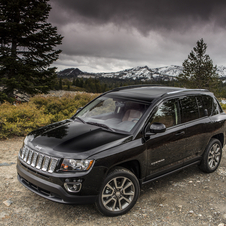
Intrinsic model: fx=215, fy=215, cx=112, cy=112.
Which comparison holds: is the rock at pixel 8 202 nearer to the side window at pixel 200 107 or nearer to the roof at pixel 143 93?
the roof at pixel 143 93

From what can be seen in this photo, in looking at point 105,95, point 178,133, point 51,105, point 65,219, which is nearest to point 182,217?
point 178,133

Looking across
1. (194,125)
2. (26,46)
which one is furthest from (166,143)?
Answer: (26,46)

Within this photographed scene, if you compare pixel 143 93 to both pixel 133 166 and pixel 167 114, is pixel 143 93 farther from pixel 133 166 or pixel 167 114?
pixel 133 166

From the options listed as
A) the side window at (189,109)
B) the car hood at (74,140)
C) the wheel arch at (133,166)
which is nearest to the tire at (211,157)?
the side window at (189,109)

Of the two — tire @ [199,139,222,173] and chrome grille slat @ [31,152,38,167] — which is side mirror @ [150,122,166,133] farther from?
tire @ [199,139,222,173]

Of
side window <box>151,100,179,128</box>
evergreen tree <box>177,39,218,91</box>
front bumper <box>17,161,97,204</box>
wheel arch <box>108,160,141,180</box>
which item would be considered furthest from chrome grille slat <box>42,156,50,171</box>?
evergreen tree <box>177,39,218,91</box>

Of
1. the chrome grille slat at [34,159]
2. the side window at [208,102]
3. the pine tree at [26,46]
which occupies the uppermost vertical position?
the pine tree at [26,46]

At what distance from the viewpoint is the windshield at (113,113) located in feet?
12.4

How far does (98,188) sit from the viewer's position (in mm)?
2941

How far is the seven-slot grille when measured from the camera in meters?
2.94

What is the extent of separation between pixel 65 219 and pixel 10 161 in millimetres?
2840

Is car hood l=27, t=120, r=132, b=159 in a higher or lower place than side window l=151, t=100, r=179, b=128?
lower

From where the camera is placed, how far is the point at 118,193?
10.5 ft

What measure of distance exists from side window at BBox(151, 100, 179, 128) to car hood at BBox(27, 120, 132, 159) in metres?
0.78
